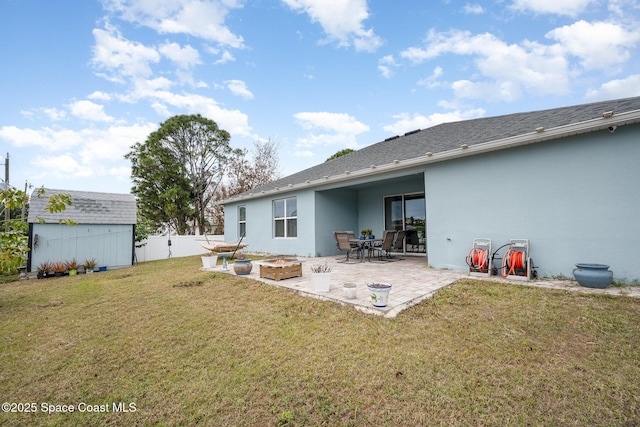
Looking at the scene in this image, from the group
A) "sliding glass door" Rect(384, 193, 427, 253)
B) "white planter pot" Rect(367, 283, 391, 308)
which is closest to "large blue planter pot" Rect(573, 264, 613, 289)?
"white planter pot" Rect(367, 283, 391, 308)

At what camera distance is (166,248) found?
12.3m

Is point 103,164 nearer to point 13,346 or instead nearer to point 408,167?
point 13,346

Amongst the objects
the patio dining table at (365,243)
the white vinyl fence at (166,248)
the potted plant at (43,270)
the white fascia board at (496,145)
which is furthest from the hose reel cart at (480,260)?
the potted plant at (43,270)

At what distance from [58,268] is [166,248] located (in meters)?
4.56

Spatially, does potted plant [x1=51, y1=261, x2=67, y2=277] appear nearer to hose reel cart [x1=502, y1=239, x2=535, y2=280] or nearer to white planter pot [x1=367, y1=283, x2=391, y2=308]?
white planter pot [x1=367, y1=283, x2=391, y2=308]

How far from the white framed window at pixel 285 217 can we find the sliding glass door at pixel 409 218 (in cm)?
351

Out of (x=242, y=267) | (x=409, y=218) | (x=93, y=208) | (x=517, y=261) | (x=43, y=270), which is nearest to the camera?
(x=517, y=261)

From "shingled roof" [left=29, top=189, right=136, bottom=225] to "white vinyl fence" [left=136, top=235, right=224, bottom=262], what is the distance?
2383mm

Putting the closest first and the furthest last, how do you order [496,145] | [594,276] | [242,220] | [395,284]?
[594,276] < [395,284] < [496,145] < [242,220]

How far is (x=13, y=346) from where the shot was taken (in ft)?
9.48

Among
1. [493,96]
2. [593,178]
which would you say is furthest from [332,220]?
[493,96]

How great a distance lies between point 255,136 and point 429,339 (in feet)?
68.1

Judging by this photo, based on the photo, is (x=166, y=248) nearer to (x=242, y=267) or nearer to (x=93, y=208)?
(x=93, y=208)

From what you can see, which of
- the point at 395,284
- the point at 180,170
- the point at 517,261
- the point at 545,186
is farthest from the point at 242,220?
the point at 545,186
